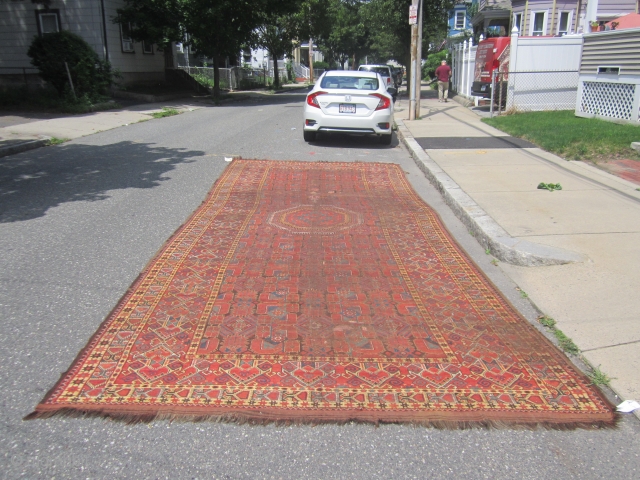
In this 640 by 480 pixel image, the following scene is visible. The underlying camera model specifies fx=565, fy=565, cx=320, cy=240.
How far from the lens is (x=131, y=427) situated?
120 inches

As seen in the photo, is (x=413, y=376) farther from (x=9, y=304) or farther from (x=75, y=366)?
(x=9, y=304)

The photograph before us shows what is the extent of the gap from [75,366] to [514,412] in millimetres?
2684

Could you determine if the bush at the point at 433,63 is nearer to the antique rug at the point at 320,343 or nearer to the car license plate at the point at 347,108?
the car license plate at the point at 347,108

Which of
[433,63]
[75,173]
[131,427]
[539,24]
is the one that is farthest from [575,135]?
[433,63]

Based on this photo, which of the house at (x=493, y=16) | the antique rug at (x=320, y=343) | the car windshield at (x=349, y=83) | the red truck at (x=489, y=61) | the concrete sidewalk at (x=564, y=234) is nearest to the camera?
the antique rug at (x=320, y=343)

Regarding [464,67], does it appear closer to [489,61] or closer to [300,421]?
[489,61]

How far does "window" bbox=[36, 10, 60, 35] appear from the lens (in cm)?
2422

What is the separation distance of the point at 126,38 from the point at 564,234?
24911 mm

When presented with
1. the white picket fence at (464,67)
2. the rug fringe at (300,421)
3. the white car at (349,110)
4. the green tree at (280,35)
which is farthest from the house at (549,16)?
the rug fringe at (300,421)

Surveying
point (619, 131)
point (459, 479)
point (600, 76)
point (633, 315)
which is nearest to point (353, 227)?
point (633, 315)

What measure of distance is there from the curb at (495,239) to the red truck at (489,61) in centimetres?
1092

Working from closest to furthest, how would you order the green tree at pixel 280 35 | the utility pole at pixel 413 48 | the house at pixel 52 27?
the utility pole at pixel 413 48
the house at pixel 52 27
the green tree at pixel 280 35

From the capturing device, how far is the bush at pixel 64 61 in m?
18.8

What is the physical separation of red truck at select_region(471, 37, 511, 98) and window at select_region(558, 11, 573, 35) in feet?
28.8
